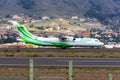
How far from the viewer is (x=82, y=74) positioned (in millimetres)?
38031

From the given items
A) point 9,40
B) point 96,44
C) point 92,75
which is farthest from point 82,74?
point 9,40

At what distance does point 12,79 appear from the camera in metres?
23.9

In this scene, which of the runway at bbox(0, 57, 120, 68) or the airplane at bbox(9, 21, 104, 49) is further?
the airplane at bbox(9, 21, 104, 49)

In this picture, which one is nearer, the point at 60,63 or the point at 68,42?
the point at 60,63

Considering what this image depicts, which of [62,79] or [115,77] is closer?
[62,79]

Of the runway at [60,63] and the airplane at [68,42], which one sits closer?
the runway at [60,63]

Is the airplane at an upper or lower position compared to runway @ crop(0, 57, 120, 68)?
upper

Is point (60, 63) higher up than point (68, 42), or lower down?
lower down

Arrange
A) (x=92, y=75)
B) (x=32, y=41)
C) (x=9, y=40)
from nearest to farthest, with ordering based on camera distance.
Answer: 1. (x=92, y=75)
2. (x=32, y=41)
3. (x=9, y=40)

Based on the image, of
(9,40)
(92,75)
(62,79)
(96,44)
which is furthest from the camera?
(9,40)

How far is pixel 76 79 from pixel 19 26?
307 ft

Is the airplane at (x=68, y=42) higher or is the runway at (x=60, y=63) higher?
the airplane at (x=68, y=42)

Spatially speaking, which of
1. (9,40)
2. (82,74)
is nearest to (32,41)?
(9,40)

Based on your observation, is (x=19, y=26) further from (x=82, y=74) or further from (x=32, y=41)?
(x=82, y=74)
